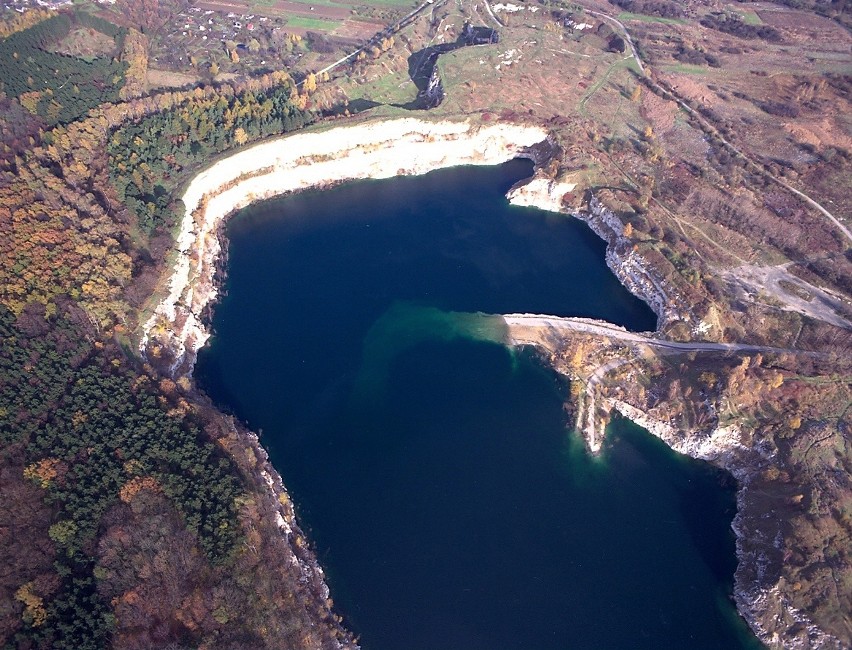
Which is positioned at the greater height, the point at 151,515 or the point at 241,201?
the point at 241,201

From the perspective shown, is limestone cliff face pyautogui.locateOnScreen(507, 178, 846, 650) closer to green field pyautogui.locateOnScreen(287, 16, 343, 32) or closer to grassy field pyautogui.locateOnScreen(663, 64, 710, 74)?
grassy field pyautogui.locateOnScreen(663, 64, 710, 74)

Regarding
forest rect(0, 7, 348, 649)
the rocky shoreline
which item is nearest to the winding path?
the rocky shoreline

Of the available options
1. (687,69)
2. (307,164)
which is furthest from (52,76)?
(687,69)

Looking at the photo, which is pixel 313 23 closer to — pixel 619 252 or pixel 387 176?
pixel 387 176

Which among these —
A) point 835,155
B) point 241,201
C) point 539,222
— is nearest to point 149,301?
point 241,201

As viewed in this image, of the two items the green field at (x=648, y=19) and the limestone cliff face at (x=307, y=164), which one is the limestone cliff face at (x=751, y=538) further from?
the green field at (x=648, y=19)

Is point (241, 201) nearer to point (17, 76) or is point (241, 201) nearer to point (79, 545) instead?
Result: point (17, 76)
